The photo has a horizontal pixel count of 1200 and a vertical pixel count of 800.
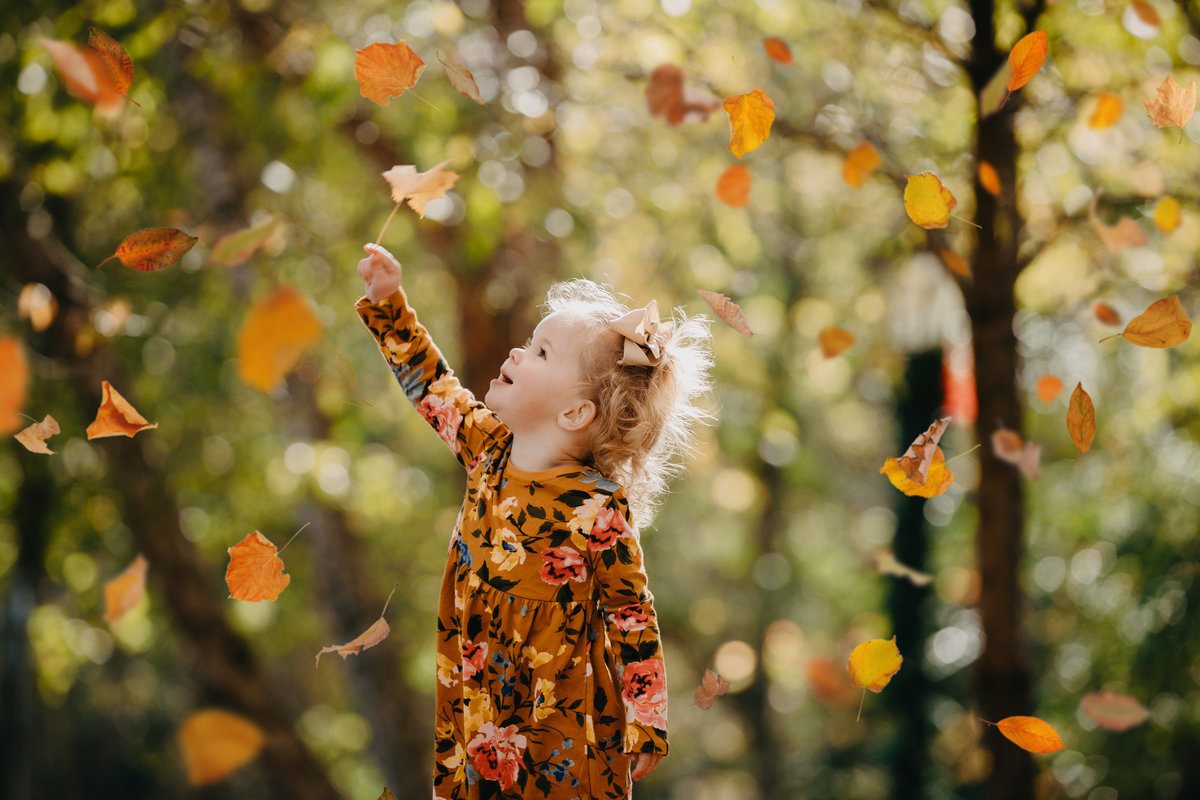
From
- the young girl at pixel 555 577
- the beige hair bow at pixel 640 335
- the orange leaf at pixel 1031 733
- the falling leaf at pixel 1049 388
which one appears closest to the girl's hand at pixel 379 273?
the young girl at pixel 555 577

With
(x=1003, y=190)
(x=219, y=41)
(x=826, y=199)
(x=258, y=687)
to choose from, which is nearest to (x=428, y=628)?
(x=258, y=687)

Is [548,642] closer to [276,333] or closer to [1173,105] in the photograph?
[276,333]

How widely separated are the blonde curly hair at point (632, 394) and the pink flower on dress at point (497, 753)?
1.48 feet

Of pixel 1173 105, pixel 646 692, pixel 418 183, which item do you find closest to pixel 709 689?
pixel 646 692

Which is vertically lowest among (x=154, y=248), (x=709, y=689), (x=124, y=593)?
(x=124, y=593)

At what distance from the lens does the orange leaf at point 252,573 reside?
4.80 feet

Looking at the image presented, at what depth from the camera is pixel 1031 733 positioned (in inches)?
61.2

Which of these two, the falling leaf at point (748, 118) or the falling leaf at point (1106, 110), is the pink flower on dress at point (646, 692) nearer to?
the falling leaf at point (748, 118)

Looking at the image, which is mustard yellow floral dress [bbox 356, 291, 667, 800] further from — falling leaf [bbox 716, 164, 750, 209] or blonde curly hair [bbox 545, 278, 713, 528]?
falling leaf [bbox 716, 164, 750, 209]

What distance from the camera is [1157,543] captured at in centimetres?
404

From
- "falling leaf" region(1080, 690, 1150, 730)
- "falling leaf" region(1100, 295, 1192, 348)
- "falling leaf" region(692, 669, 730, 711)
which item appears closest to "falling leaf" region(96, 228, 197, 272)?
"falling leaf" region(692, 669, 730, 711)

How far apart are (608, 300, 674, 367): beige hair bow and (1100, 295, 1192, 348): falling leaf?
0.86 m

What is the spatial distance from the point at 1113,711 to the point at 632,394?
1.58m

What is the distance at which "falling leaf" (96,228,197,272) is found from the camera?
1376 mm
